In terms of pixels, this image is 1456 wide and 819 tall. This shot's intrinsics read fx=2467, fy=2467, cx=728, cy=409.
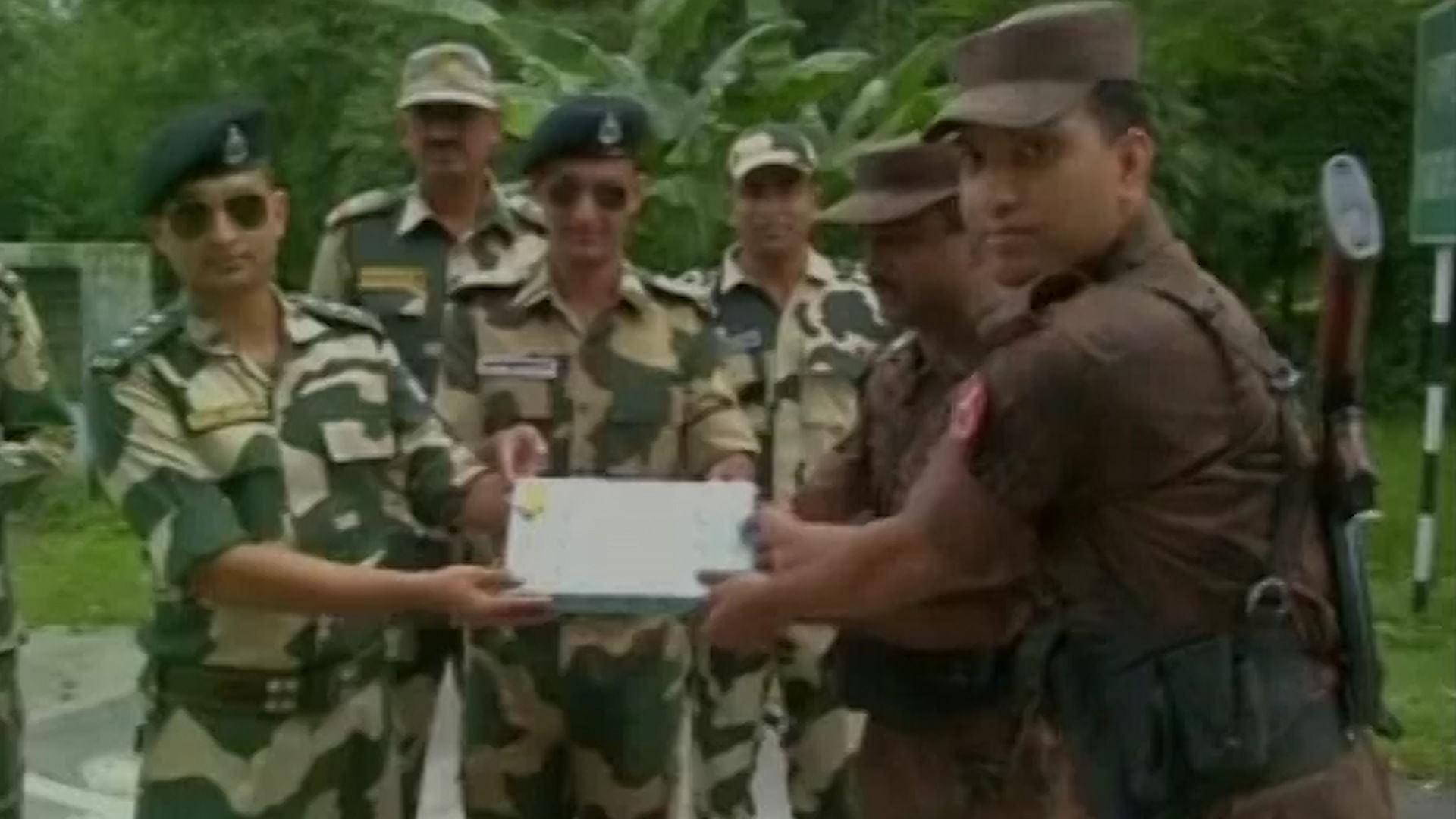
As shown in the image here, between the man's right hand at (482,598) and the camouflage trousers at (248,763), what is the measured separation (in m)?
0.29

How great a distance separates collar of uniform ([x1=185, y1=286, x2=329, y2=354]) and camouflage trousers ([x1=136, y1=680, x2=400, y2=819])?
56 centimetres

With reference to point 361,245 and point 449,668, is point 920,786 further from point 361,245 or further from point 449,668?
point 361,245

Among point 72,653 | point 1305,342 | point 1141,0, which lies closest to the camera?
point 1305,342

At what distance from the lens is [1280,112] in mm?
18781

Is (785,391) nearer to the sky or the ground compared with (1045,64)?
nearer to the ground

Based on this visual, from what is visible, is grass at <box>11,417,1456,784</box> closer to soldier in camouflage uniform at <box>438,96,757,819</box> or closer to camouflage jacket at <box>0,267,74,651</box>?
camouflage jacket at <box>0,267,74,651</box>

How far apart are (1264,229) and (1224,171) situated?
1.07 metres

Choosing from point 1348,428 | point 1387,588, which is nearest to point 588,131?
point 1348,428

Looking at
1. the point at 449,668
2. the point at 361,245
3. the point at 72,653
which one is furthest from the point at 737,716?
the point at 72,653

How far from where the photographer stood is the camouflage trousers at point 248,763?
12.5 feet

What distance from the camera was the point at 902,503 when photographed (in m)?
3.71

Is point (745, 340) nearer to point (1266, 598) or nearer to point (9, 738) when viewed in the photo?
point (9, 738)

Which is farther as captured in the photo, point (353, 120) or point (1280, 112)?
point (1280, 112)

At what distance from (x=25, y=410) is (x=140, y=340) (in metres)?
1.14
